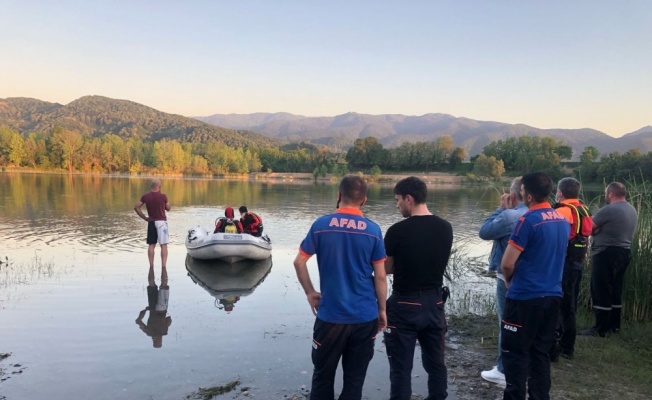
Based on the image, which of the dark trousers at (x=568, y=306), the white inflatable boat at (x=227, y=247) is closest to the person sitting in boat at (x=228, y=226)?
the white inflatable boat at (x=227, y=247)

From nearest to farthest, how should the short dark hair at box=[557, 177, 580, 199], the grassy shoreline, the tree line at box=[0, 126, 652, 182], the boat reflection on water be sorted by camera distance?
the grassy shoreline → the short dark hair at box=[557, 177, 580, 199] → the boat reflection on water → the tree line at box=[0, 126, 652, 182]

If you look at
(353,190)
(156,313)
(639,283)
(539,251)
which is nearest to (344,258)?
(353,190)

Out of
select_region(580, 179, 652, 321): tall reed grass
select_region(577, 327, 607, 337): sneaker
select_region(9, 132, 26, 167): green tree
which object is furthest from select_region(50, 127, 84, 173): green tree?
select_region(580, 179, 652, 321): tall reed grass

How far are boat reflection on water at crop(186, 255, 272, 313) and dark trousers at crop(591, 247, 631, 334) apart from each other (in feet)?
18.6

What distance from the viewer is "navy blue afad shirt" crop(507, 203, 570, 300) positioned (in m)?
3.83

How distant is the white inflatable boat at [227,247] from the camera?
11820 millimetres

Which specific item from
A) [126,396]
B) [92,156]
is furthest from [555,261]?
[92,156]

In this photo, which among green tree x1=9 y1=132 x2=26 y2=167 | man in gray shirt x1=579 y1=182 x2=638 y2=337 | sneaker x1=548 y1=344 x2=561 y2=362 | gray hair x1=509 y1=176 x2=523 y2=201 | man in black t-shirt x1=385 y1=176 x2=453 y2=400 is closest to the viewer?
man in black t-shirt x1=385 y1=176 x2=453 y2=400

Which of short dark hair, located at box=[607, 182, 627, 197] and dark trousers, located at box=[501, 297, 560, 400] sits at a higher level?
short dark hair, located at box=[607, 182, 627, 197]

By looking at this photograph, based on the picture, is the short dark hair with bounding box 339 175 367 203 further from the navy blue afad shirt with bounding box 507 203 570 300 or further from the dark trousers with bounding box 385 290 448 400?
the navy blue afad shirt with bounding box 507 203 570 300

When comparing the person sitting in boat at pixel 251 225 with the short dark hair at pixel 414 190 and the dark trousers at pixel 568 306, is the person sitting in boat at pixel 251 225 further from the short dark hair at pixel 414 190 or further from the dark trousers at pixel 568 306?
the short dark hair at pixel 414 190

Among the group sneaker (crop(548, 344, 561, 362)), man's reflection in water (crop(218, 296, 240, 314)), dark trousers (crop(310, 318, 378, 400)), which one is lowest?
man's reflection in water (crop(218, 296, 240, 314))

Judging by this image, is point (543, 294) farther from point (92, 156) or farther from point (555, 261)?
point (92, 156)

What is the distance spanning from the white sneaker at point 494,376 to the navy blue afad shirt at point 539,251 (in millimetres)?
1460
